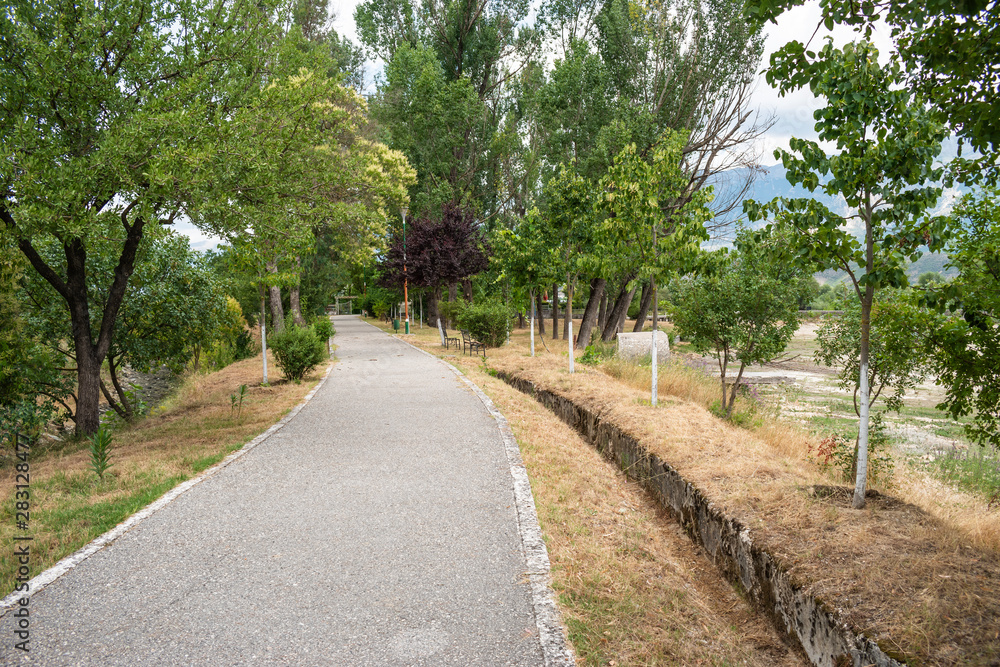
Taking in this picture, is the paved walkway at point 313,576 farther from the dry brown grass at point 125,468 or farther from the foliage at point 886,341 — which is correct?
the foliage at point 886,341

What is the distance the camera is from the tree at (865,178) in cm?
416

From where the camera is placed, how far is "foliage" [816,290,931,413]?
498 cm

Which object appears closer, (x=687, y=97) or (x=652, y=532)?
(x=652, y=532)

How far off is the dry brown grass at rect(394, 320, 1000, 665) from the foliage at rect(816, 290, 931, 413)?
1.19m

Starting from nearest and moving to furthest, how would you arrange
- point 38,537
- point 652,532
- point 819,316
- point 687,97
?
1. point 38,537
2. point 652,532
3. point 819,316
4. point 687,97

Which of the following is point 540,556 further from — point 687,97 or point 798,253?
point 687,97

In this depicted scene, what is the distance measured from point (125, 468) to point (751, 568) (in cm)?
650

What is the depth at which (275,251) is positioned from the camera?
9836mm

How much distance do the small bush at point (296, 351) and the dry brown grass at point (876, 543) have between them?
9.05m

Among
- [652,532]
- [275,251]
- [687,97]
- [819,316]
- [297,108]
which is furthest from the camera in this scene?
[687,97]

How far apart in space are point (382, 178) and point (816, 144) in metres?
17.6

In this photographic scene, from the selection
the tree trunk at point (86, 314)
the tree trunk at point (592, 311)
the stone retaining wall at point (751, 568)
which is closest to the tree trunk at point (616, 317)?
the tree trunk at point (592, 311)

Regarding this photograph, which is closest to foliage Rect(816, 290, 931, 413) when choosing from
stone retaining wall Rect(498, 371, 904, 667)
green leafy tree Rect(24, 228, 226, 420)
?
Answer: stone retaining wall Rect(498, 371, 904, 667)

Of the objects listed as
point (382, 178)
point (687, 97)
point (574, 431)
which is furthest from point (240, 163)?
point (687, 97)
